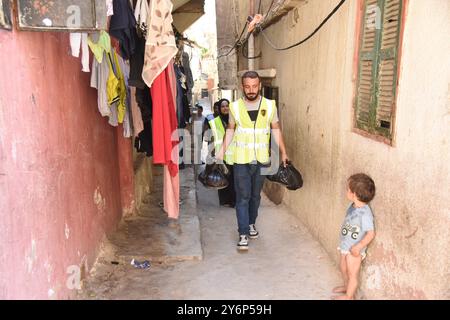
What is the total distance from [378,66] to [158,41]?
6.03ft

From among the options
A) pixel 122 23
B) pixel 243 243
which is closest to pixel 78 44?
pixel 122 23

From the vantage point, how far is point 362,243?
9.91ft

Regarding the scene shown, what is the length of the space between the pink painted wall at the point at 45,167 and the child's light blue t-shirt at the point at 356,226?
209 cm

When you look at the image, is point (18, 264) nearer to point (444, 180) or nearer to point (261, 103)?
point (444, 180)

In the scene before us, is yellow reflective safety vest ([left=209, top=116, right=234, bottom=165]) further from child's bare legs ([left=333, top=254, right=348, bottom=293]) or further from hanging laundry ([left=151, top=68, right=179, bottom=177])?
child's bare legs ([left=333, top=254, right=348, bottom=293])

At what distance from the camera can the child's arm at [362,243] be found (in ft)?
9.81

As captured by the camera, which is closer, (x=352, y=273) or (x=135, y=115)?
(x=352, y=273)

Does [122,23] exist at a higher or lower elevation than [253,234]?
higher

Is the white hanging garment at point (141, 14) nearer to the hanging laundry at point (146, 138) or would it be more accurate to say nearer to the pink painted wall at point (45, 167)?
the pink painted wall at point (45, 167)

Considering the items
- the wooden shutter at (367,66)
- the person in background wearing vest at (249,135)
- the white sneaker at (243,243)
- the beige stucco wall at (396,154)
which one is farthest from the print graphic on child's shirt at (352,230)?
the white sneaker at (243,243)

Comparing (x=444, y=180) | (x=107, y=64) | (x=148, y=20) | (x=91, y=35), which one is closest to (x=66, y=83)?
(x=91, y=35)

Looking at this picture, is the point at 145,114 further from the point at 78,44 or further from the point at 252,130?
the point at 78,44

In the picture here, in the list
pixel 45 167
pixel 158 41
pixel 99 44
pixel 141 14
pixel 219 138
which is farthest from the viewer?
pixel 219 138

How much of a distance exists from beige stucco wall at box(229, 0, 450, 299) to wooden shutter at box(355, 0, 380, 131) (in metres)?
0.15
